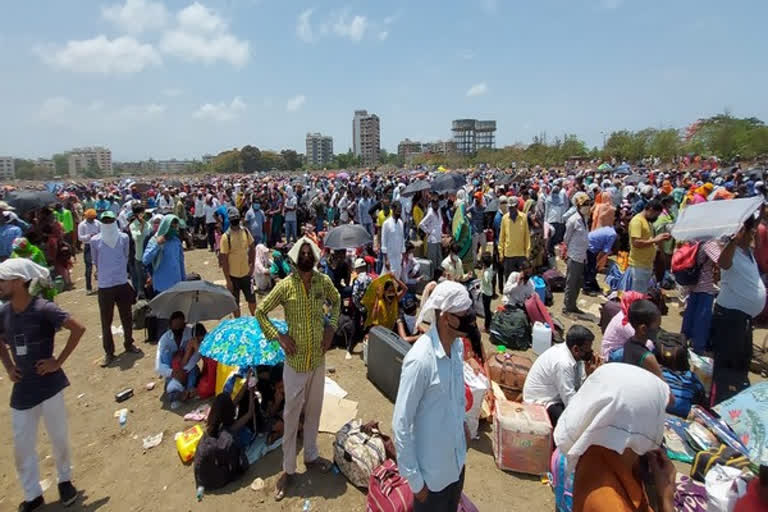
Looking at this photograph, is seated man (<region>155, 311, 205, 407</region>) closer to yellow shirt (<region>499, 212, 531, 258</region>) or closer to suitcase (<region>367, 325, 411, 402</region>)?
suitcase (<region>367, 325, 411, 402</region>)

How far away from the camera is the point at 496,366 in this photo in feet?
15.0

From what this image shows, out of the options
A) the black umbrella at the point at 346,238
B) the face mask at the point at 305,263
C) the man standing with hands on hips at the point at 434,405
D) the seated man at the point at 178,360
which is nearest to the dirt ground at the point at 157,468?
the seated man at the point at 178,360

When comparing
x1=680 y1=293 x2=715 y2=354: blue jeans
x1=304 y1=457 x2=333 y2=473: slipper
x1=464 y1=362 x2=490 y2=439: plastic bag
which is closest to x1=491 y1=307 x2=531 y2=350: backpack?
x1=680 y1=293 x2=715 y2=354: blue jeans

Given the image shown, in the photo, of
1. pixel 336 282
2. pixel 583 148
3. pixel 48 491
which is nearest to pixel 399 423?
pixel 48 491

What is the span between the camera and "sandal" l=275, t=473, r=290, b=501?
3291 millimetres

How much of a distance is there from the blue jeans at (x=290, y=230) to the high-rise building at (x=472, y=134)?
102030 mm

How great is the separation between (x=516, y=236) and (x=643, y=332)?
391cm

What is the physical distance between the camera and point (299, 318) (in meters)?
3.17

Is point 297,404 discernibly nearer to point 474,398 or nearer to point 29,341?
point 474,398

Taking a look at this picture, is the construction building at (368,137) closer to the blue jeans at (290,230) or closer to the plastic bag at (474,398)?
the blue jeans at (290,230)

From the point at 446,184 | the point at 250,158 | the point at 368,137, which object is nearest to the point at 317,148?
the point at 368,137

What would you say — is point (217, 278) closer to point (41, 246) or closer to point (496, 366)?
point (41, 246)

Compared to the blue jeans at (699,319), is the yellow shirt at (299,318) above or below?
above

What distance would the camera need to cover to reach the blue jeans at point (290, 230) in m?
12.1
